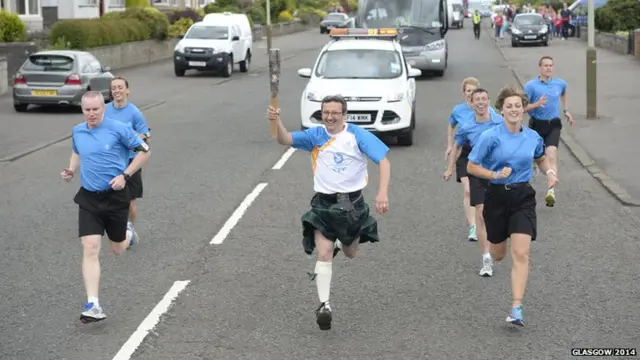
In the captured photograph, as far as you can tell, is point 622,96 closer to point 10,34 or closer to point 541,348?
point 10,34

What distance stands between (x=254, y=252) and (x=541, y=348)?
4004 mm

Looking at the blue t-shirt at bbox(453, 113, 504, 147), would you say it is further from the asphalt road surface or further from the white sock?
the white sock

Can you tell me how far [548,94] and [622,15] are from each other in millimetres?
37627

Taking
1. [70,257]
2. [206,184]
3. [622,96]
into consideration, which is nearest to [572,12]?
[622,96]

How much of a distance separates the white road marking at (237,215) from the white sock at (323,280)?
3.33 m

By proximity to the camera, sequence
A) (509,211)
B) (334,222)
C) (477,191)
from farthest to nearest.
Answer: (477,191) < (509,211) < (334,222)

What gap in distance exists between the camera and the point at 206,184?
1547cm

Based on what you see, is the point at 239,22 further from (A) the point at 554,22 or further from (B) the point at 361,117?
(A) the point at 554,22

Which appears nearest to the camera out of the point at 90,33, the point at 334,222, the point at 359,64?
the point at 334,222

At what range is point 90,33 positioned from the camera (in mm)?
→ 39906

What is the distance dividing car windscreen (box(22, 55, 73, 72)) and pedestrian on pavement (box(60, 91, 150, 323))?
18680 mm

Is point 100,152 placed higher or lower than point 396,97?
higher

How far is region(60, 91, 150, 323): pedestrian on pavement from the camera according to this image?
8820 mm

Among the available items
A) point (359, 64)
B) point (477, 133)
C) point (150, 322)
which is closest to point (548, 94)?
point (477, 133)
